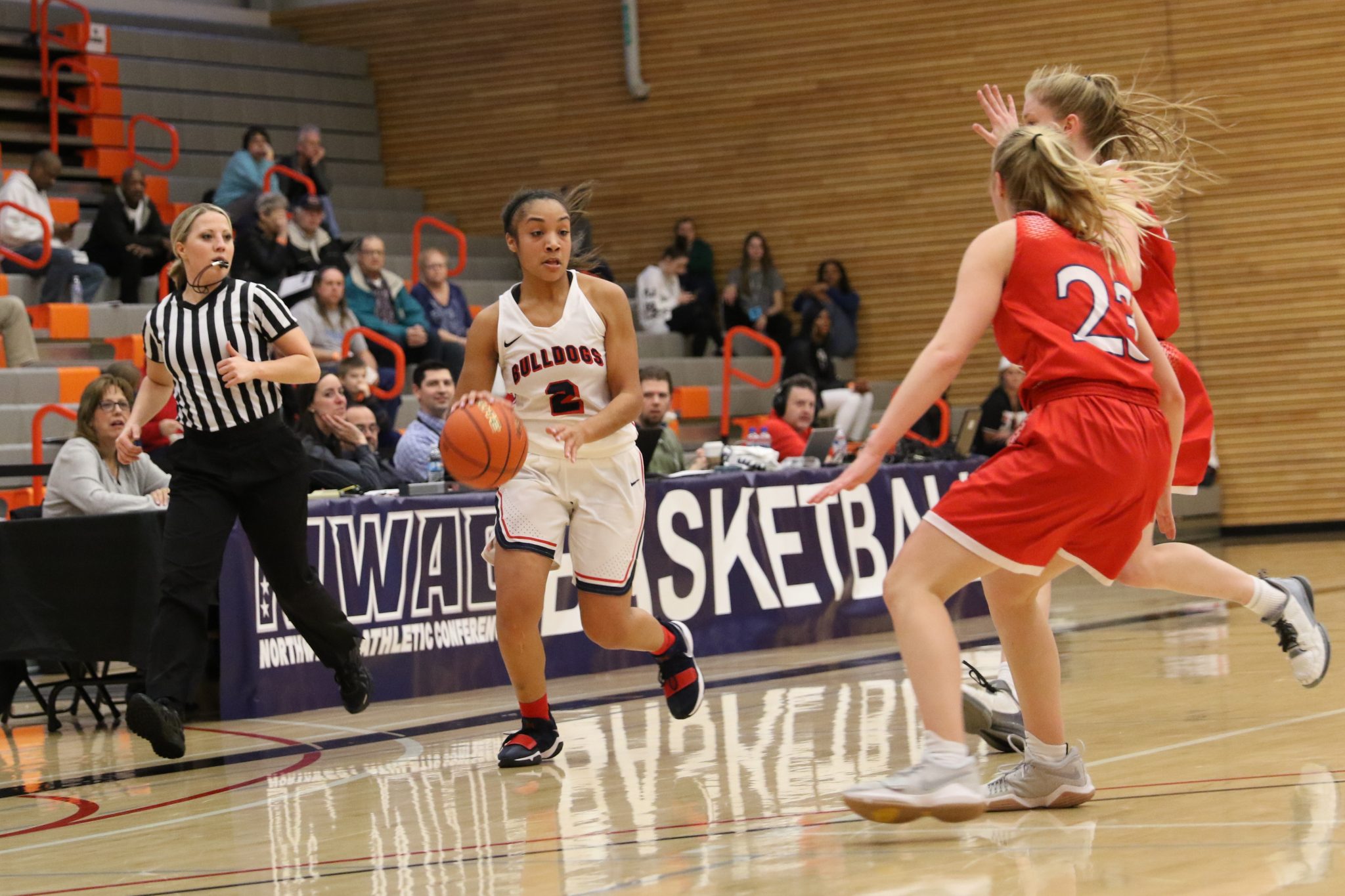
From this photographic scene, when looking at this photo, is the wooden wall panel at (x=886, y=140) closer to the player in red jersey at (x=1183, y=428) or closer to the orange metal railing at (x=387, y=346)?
the orange metal railing at (x=387, y=346)

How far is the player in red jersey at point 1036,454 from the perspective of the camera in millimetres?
3682

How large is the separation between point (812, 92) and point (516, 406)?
11656 mm

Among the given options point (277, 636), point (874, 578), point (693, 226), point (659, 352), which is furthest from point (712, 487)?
point (693, 226)

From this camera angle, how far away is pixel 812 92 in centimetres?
1659

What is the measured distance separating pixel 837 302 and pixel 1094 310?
482 inches

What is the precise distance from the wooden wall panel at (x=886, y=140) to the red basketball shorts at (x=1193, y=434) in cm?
1028

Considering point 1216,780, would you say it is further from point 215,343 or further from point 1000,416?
point 1000,416

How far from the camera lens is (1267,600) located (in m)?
5.12

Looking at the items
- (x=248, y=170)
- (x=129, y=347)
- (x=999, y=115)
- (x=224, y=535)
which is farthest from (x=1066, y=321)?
(x=248, y=170)

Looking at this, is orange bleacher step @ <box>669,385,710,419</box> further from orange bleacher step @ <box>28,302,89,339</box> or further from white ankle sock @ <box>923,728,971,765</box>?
white ankle sock @ <box>923,728,971,765</box>

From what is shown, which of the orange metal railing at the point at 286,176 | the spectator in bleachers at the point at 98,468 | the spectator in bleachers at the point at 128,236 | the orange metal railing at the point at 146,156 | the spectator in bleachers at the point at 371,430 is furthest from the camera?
the orange metal railing at the point at 146,156

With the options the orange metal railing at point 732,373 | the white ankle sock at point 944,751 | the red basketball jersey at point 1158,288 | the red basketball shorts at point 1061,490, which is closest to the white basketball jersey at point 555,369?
the red basketball jersey at point 1158,288

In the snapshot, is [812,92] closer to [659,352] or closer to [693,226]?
[693,226]

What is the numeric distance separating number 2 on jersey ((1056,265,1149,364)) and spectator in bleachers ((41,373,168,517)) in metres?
4.67
